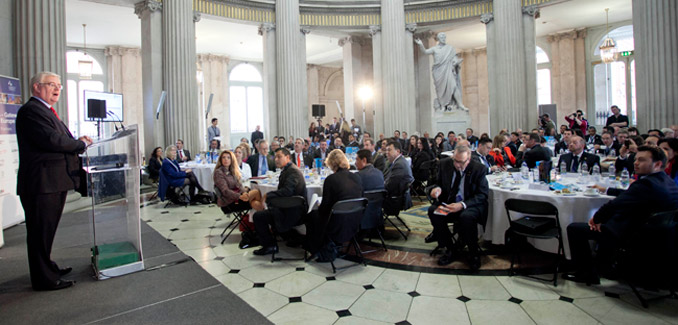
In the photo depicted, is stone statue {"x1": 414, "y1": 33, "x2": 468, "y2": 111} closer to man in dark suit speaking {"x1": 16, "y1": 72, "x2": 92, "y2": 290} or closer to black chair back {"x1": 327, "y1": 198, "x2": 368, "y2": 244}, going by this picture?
black chair back {"x1": 327, "y1": 198, "x2": 368, "y2": 244}

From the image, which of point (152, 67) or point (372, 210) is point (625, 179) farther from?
point (152, 67)

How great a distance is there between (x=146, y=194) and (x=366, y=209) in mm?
7281

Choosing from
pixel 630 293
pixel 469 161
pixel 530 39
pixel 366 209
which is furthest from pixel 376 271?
pixel 530 39

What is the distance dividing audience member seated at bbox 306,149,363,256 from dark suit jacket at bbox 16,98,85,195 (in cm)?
237

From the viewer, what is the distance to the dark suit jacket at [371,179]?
16.5ft

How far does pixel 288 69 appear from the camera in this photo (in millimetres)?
13430

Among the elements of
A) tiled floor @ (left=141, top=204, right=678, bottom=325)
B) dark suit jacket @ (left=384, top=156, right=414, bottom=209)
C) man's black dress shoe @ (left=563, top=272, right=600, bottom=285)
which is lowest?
tiled floor @ (left=141, top=204, right=678, bottom=325)

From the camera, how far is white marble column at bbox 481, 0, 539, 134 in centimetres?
1294

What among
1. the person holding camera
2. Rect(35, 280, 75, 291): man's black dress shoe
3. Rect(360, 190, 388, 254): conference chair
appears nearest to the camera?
Rect(35, 280, 75, 291): man's black dress shoe

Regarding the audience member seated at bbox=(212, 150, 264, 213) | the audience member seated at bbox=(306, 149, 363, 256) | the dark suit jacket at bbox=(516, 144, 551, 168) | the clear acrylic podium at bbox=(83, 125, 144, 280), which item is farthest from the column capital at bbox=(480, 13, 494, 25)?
the clear acrylic podium at bbox=(83, 125, 144, 280)

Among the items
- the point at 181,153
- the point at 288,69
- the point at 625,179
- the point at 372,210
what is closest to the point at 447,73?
the point at 288,69

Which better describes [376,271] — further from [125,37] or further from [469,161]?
[125,37]

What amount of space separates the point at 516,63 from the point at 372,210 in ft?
34.3

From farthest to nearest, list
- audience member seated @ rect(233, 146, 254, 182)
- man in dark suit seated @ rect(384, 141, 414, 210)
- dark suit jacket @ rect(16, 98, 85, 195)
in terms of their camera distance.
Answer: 1. audience member seated @ rect(233, 146, 254, 182)
2. man in dark suit seated @ rect(384, 141, 414, 210)
3. dark suit jacket @ rect(16, 98, 85, 195)
